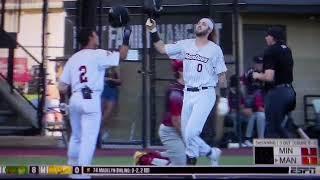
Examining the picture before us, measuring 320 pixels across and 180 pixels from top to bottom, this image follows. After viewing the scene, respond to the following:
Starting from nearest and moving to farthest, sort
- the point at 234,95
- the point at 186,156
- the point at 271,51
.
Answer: the point at 186,156 → the point at 271,51 → the point at 234,95

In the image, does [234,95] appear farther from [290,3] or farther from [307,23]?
[290,3]

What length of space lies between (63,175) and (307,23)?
11.9ft

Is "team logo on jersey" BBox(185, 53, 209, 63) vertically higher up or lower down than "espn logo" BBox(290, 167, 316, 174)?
higher up

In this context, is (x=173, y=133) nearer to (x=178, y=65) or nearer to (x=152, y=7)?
(x=178, y=65)

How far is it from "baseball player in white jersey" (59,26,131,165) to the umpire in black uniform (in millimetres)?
1331

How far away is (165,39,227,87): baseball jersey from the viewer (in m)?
5.50

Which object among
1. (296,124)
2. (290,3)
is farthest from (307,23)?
(296,124)

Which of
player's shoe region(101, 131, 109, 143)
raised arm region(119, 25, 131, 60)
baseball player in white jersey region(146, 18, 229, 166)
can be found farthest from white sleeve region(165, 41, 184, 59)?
player's shoe region(101, 131, 109, 143)

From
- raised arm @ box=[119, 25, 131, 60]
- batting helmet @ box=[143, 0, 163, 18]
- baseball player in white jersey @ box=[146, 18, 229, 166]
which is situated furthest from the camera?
baseball player in white jersey @ box=[146, 18, 229, 166]

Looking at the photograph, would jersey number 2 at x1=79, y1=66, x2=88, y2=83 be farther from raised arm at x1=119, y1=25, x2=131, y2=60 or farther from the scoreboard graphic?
the scoreboard graphic

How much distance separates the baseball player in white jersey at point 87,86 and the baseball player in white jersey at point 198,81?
0.50 metres

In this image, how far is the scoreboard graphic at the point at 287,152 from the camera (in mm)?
4422

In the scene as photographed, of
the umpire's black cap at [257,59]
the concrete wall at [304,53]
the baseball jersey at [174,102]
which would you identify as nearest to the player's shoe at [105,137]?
the baseball jersey at [174,102]

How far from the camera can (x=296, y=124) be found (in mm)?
5406
